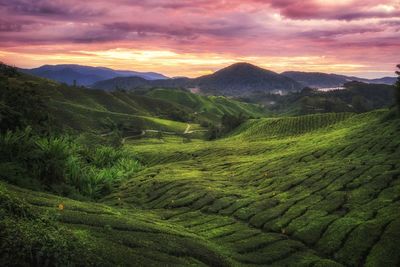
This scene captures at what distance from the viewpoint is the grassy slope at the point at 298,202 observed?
29.1 m

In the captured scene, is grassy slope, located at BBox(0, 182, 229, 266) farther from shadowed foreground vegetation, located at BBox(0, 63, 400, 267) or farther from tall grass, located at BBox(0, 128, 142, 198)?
tall grass, located at BBox(0, 128, 142, 198)

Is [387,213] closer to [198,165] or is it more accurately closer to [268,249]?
[268,249]

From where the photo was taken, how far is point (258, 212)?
38750 mm

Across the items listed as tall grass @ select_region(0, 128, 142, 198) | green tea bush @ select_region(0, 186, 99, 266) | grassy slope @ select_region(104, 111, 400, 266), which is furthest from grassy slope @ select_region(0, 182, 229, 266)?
tall grass @ select_region(0, 128, 142, 198)

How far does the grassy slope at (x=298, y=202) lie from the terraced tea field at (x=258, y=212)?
0.31ft

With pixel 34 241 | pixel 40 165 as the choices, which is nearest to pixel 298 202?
pixel 40 165

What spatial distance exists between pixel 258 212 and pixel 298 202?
164 inches

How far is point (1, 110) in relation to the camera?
43219mm

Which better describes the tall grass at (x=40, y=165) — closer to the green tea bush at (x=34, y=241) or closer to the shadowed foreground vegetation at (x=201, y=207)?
the shadowed foreground vegetation at (x=201, y=207)

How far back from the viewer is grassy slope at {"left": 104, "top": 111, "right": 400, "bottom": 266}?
2912cm

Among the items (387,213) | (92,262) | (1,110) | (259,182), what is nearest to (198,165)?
(259,182)

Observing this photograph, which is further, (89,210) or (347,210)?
(347,210)

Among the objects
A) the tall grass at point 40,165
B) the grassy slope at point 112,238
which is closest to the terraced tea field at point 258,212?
the grassy slope at point 112,238

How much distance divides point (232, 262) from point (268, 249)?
201 inches
